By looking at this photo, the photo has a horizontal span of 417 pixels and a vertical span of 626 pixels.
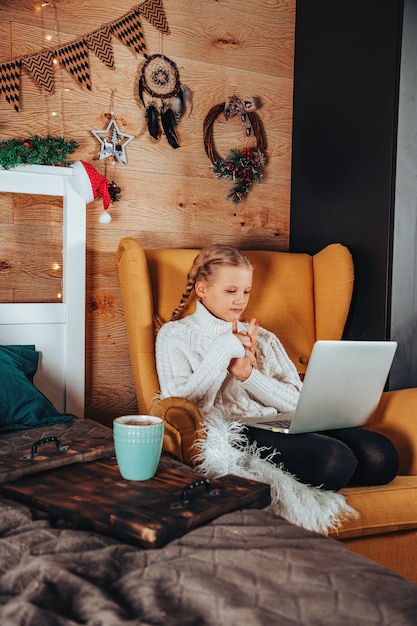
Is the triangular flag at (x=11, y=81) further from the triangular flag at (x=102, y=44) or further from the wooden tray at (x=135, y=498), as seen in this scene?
the wooden tray at (x=135, y=498)

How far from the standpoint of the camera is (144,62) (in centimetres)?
272

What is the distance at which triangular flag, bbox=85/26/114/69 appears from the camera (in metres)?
2.61

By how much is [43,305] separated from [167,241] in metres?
0.64

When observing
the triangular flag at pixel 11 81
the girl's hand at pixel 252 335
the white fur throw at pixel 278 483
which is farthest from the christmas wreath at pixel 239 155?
the white fur throw at pixel 278 483

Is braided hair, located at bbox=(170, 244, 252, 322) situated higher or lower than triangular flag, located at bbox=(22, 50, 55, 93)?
lower

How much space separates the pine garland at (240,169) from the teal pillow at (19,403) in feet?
4.08

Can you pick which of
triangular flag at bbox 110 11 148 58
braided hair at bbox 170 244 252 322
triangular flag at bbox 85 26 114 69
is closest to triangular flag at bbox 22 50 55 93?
triangular flag at bbox 85 26 114 69

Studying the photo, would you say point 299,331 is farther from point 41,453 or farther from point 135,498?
point 135,498

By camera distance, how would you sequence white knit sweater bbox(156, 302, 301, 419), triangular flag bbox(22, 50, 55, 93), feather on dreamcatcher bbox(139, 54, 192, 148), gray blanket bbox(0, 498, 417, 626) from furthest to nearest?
1. feather on dreamcatcher bbox(139, 54, 192, 148)
2. triangular flag bbox(22, 50, 55, 93)
3. white knit sweater bbox(156, 302, 301, 419)
4. gray blanket bbox(0, 498, 417, 626)

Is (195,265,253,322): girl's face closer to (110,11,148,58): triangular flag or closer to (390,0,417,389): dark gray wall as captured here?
(390,0,417,389): dark gray wall

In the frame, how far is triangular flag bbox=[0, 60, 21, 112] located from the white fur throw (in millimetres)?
1410

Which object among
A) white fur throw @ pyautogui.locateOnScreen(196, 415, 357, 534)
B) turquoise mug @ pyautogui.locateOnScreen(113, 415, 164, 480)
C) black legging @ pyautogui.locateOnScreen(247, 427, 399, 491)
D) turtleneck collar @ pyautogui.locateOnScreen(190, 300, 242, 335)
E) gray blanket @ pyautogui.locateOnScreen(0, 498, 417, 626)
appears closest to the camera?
gray blanket @ pyautogui.locateOnScreen(0, 498, 417, 626)

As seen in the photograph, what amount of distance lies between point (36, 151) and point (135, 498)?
1.54 metres

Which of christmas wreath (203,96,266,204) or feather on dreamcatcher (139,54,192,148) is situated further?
christmas wreath (203,96,266,204)
